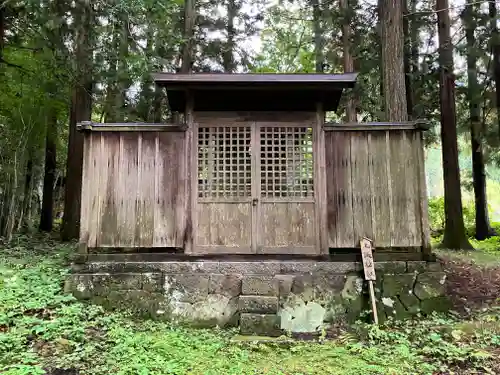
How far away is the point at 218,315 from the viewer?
5.21 meters

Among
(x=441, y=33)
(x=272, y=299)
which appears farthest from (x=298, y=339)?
(x=441, y=33)

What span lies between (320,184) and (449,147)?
19.0 feet

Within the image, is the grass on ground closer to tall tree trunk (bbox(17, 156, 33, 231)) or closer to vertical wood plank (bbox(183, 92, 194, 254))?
vertical wood plank (bbox(183, 92, 194, 254))

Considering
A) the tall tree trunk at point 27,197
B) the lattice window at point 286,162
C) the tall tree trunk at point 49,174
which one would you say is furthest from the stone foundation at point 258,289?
the tall tree trunk at point 49,174

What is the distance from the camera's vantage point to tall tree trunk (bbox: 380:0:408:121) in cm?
682

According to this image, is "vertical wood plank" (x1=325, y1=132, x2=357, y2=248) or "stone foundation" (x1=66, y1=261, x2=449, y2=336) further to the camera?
"vertical wood plank" (x1=325, y1=132, x2=357, y2=248)

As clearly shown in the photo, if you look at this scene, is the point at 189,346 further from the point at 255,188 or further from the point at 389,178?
the point at 389,178

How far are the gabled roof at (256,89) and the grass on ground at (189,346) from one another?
9.90 feet

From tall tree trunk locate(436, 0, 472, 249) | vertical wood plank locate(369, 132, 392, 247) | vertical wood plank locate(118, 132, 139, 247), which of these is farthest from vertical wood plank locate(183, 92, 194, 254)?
tall tree trunk locate(436, 0, 472, 249)

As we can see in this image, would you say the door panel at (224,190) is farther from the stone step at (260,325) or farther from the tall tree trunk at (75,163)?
the tall tree trunk at (75,163)

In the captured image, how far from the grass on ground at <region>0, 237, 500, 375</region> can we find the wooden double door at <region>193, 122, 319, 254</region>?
1266 millimetres

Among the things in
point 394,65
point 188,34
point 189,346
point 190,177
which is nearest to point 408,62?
point 394,65

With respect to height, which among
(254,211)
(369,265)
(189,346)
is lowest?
(189,346)

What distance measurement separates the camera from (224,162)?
5508 millimetres
